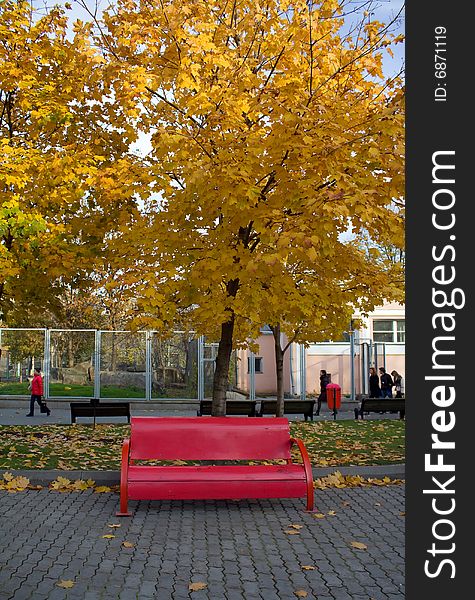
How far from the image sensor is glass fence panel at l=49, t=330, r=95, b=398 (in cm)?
2606

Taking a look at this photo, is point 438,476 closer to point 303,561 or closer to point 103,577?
point 303,561

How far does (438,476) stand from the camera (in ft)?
14.0

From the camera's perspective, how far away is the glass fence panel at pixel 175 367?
26.2 m

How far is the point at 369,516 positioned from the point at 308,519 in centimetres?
68

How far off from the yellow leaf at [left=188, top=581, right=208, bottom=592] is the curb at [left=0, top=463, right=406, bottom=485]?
390cm

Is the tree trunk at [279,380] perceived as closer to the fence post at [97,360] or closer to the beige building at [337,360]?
the beige building at [337,360]

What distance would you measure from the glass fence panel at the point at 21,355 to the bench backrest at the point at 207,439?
18832 mm

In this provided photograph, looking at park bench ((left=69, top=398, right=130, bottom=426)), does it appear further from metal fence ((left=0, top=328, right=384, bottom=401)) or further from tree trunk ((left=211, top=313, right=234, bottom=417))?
metal fence ((left=0, top=328, right=384, bottom=401))

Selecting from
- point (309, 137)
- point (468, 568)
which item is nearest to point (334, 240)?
point (309, 137)

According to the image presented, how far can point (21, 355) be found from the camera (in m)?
26.1

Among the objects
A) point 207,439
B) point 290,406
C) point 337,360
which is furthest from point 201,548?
point 337,360

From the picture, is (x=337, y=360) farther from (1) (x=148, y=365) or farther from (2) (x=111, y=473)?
(2) (x=111, y=473)

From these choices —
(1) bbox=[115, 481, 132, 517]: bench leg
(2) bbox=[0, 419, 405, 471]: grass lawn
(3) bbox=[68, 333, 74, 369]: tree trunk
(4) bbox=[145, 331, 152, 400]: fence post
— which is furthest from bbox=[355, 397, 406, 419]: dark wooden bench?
(1) bbox=[115, 481, 132, 517]: bench leg

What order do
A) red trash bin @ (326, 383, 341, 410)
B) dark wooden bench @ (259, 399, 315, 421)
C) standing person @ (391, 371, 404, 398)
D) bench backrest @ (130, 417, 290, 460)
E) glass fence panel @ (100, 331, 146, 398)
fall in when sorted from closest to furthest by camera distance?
bench backrest @ (130, 417, 290, 460)
dark wooden bench @ (259, 399, 315, 421)
red trash bin @ (326, 383, 341, 410)
glass fence panel @ (100, 331, 146, 398)
standing person @ (391, 371, 404, 398)
